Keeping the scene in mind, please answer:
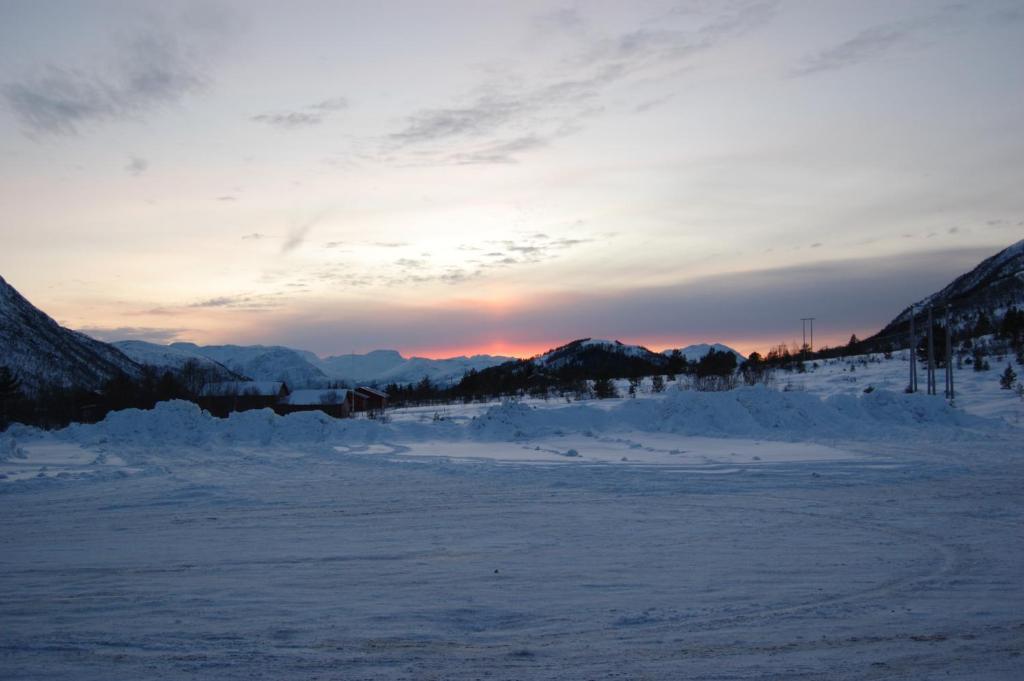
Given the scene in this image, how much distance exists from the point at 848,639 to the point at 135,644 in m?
5.35

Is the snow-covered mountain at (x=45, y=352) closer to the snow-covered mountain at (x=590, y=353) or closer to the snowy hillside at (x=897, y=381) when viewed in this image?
the snow-covered mountain at (x=590, y=353)

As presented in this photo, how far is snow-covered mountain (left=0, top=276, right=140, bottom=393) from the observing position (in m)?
110

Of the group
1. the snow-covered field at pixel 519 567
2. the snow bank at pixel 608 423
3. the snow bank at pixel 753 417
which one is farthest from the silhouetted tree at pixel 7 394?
the snow bank at pixel 753 417

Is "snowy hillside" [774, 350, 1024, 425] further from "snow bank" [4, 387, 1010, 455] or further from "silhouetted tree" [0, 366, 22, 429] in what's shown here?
"silhouetted tree" [0, 366, 22, 429]

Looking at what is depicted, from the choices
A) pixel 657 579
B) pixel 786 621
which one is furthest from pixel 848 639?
pixel 657 579

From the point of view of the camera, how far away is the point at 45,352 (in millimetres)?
120500

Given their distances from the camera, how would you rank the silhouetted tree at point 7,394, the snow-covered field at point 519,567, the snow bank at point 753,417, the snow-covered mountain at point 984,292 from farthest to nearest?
the snow-covered mountain at point 984,292 → the silhouetted tree at point 7,394 → the snow bank at point 753,417 → the snow-covered field at point 519,567

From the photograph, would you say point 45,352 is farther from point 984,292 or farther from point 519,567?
point 519,567

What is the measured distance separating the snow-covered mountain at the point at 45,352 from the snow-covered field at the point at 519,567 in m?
103

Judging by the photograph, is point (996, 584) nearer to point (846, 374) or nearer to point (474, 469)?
point (474, 469)

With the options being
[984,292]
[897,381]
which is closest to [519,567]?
[897,381]

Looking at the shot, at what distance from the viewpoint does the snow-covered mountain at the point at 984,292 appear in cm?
6711

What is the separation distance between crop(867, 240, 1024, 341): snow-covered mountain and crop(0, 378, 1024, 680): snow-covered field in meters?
39.3

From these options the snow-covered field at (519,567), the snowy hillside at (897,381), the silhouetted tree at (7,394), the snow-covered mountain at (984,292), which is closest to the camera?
the snow-covered field at (519,567)
